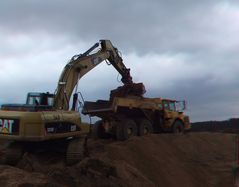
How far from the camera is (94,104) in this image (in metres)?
19.9

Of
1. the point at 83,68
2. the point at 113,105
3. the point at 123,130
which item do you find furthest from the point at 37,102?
the point at 123,130

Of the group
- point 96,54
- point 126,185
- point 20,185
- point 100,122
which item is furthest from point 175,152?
point 20,185

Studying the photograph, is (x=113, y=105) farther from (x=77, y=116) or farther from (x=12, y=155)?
(x=12, y=155)

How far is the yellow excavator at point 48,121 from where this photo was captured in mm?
13109

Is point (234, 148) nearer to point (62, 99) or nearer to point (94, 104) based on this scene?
point (94, 104)

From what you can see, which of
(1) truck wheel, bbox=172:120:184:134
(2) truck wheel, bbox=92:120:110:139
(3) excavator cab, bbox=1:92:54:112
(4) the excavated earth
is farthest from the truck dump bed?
(3) excavator cab, bbox=1:92:54:112

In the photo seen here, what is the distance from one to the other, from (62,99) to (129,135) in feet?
16.2

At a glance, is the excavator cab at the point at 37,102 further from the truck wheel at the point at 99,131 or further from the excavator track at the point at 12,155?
the truck wheel at the point at 99,131

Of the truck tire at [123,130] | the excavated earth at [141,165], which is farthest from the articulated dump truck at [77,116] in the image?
the excavated earth at [141,165]

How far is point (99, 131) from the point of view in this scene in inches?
810

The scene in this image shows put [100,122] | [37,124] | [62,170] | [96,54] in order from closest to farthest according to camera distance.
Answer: [62,170]
[37,124]
[96,54]
[100,122]

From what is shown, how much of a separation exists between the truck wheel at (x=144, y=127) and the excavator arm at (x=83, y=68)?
206 centimetres

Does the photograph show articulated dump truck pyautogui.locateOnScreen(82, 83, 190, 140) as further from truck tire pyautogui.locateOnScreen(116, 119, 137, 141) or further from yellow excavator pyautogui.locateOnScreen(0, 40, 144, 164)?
yellow excavator pyautogui.locateOnScreen(0, 40, 144, 164)

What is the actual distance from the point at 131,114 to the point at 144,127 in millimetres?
928
